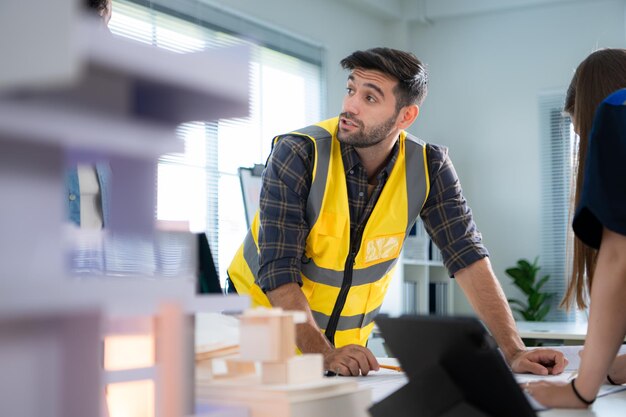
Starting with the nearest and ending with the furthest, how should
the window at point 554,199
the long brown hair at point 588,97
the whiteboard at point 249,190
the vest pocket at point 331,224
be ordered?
the long brown hair at point 588,97 → the vest pocket at point 331,224 → the whiteboard at point 249,190 → the window at point 554,199

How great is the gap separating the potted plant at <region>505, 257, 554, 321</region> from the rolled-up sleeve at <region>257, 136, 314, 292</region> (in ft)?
15.6

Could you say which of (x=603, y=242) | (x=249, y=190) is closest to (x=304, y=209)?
(x=603, y=242)

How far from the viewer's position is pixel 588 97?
57.7 inches

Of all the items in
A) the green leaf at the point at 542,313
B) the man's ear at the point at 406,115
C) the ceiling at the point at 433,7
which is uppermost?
the ceiling at the point at 433,7

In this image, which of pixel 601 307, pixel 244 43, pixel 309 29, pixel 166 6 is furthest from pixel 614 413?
pixel 309 29

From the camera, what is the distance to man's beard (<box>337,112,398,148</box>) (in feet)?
7.57

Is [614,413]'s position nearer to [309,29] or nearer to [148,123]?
[148,123]

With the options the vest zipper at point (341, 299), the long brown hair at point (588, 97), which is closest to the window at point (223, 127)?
the vest zipper at point (341, 299)

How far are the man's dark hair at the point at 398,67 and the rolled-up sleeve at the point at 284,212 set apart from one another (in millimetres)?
347

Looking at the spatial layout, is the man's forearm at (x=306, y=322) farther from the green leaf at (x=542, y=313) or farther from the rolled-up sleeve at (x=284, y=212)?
the green leaf at (x=542, y=313)

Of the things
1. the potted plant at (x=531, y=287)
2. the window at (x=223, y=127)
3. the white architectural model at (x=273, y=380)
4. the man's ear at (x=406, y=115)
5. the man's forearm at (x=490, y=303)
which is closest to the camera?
the white architectural model at (x=273, y=380)

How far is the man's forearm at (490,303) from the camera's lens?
1.97 m

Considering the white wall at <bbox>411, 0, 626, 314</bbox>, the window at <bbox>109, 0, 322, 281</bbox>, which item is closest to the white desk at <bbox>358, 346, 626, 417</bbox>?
the window at <bbox>109, 0, 322, 281</bbox>

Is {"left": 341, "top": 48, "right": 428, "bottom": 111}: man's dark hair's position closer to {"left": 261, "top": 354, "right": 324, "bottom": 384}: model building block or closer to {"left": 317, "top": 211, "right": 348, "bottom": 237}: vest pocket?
{"left": 317, "top": 211, "right": 348, "bottom": 237}: vest pocket
